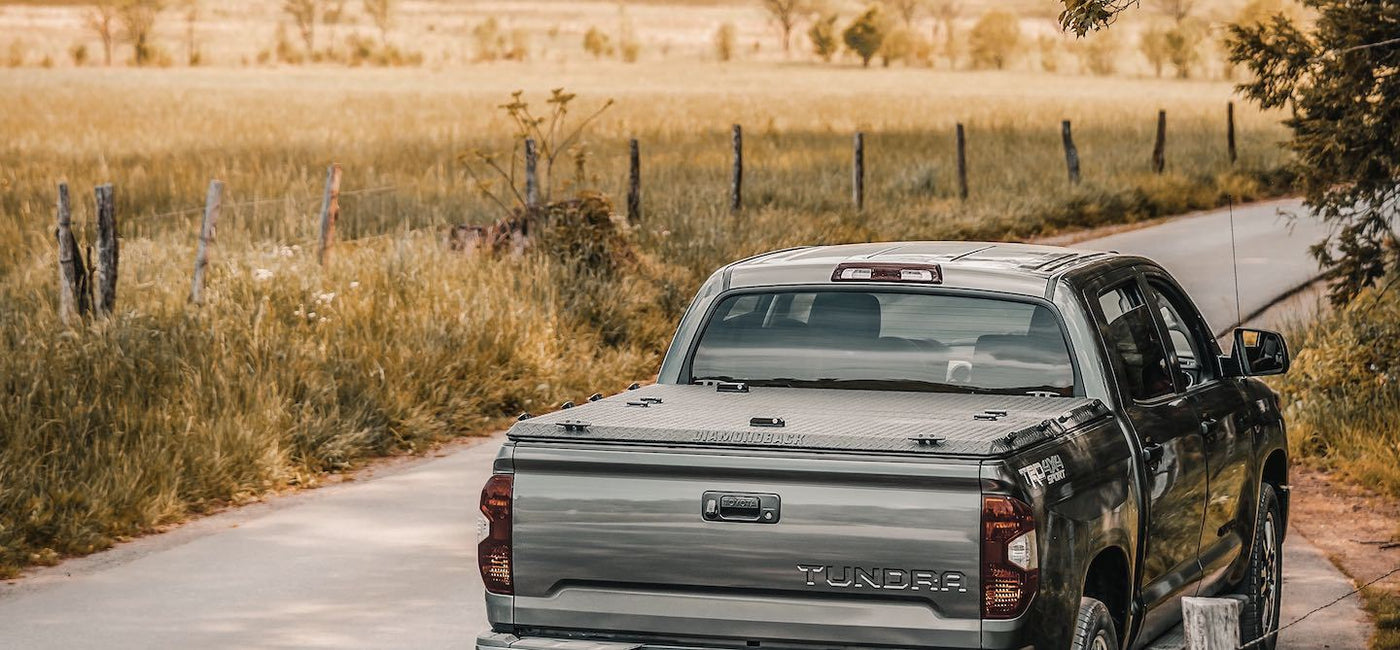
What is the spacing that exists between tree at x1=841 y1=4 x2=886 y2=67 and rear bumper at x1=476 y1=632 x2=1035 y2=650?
564 ft

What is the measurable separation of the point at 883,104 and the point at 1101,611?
7548cm

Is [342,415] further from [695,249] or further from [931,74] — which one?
[931,74]

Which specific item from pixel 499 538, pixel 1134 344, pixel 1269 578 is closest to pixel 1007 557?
pixel 499 538

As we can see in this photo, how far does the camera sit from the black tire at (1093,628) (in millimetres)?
5328

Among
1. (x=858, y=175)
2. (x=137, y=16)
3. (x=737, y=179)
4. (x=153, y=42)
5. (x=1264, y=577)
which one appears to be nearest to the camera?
(x=1264, y=577)

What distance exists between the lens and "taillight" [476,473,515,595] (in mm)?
5312

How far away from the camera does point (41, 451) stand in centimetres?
1074

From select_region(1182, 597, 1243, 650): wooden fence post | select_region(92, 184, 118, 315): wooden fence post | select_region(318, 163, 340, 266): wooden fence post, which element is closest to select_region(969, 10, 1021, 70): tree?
select_region(318, 163, 340, 266): wooden fence post

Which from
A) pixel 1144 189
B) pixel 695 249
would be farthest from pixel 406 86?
pixel 695 249

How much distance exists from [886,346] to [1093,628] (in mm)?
1443

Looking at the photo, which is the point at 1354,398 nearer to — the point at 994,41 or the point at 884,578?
the point at 884,578

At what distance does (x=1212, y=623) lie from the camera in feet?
14.4

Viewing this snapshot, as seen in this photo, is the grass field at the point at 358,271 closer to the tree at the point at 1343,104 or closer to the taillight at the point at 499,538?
the taillight at the point at 499,538

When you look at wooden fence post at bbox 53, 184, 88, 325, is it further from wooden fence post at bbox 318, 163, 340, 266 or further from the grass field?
wooden fence post at bbox 318, 163, 340, 266
